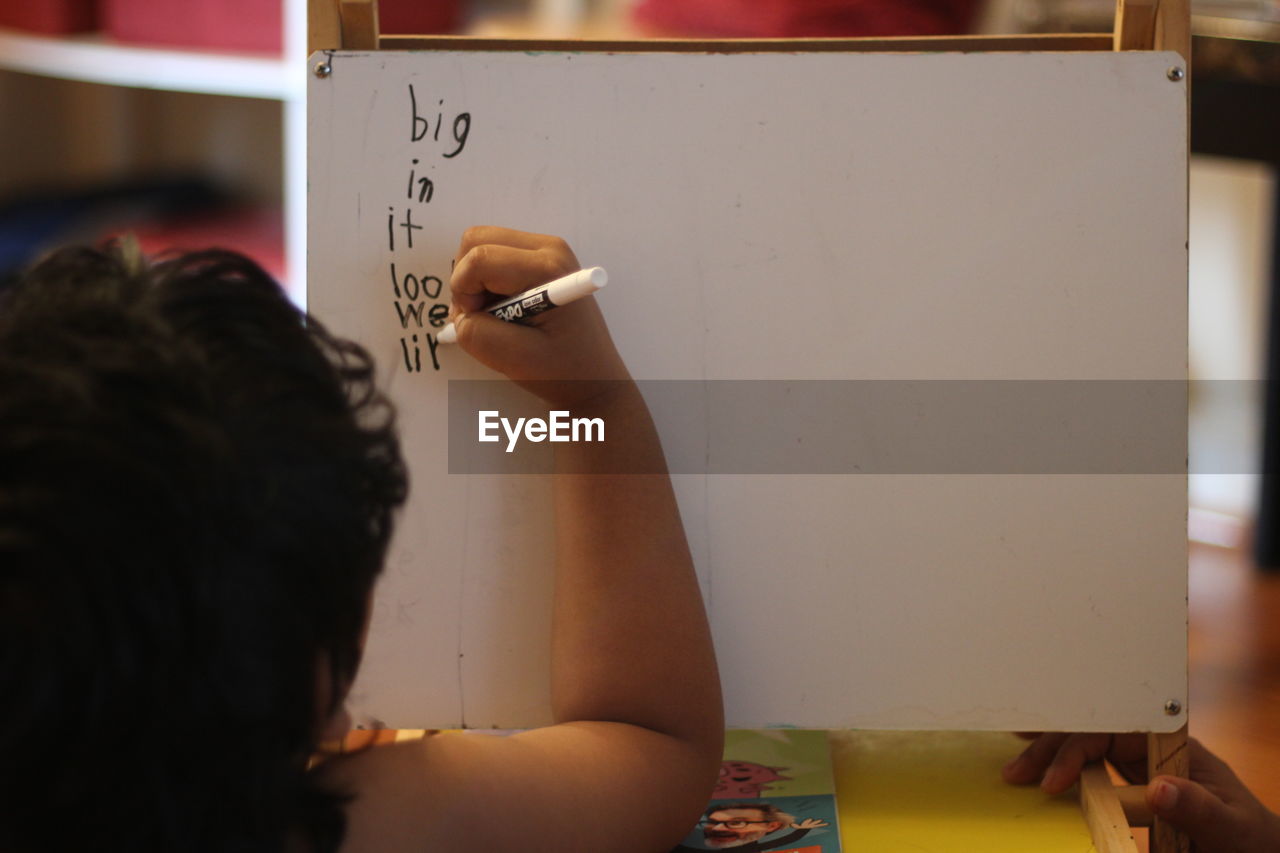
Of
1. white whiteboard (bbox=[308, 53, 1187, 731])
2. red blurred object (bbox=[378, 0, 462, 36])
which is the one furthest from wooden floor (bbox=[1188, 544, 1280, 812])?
red blurred object (bbox=[378, 0, 462, 36])

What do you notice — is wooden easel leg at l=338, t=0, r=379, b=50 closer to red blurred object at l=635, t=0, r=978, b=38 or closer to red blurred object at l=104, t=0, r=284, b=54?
red blurred object at l=635, t=0, r=978, b=38

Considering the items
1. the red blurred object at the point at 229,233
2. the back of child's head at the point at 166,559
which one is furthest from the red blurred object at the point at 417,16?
the back of child's head at the point at 166,559

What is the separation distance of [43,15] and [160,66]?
0.27 metres

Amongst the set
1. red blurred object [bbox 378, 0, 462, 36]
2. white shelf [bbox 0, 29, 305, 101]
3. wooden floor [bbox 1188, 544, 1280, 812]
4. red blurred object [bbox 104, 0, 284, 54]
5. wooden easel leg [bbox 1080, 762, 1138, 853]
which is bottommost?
wooden floor [bbox 1188, 544, 1280, 812]

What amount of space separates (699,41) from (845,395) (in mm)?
278

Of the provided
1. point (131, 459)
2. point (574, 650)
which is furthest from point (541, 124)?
point (131, 459)

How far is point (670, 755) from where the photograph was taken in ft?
2.70

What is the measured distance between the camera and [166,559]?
1.54 feet

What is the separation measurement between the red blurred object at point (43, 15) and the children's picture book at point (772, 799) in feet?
5.72

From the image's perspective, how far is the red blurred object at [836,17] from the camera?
1.81m

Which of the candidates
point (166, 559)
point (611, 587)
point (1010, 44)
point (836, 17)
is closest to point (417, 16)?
point (836, 17)

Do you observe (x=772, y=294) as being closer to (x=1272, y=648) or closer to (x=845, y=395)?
(x=845, y=395)

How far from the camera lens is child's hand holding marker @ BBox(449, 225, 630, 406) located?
0.86 meters

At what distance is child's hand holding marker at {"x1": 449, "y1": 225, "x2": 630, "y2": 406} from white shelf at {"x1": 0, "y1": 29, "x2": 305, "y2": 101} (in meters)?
1.32
